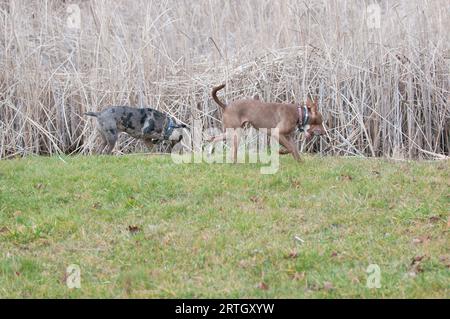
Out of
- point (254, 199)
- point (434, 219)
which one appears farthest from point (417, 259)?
point (254, 199)

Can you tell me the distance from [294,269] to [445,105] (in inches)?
183

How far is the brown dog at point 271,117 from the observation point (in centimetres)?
809

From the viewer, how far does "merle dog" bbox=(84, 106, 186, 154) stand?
9.01 metres

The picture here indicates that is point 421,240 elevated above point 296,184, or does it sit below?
below

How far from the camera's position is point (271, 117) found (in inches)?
321

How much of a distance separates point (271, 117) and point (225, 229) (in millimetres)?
2492

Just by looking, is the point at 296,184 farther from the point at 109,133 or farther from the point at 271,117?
the point at 109,133

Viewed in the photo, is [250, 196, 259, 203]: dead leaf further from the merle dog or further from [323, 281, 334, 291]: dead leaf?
the merle dog

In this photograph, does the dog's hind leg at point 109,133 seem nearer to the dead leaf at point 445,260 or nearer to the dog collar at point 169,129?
the dog collar at point 169,129

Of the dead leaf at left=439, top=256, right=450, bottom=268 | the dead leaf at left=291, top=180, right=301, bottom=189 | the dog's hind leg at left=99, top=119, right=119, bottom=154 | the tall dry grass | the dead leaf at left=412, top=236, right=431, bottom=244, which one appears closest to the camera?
the dead leaf at left=439, top=256, right=450, bottom=268

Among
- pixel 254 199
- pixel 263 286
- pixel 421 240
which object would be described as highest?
pixel 254 199

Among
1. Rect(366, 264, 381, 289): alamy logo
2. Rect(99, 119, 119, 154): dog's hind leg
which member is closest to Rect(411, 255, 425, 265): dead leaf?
Rect(366, 264, 381, 289): alamy logo

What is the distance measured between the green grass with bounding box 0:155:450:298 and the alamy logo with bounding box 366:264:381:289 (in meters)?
0.04
